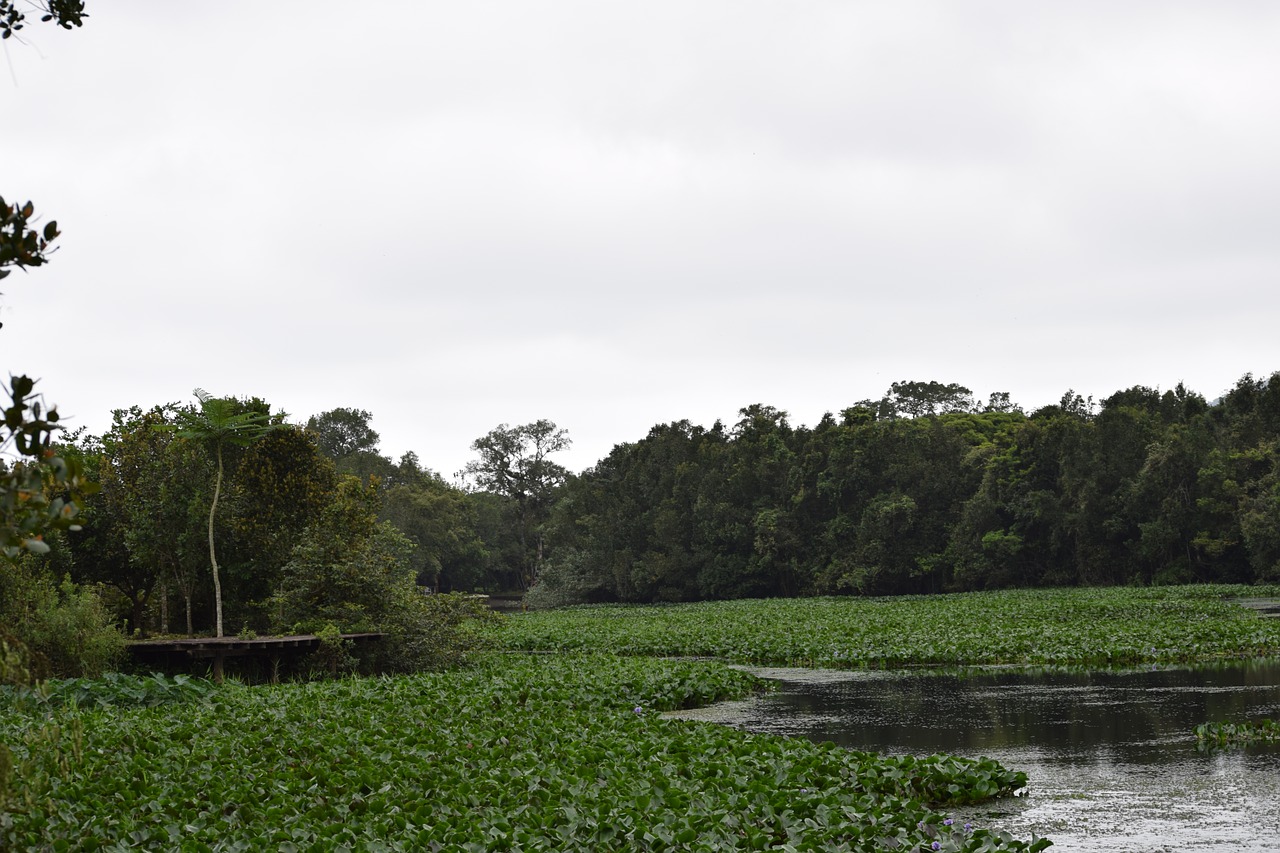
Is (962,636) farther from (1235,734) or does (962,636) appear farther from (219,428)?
(219,428)

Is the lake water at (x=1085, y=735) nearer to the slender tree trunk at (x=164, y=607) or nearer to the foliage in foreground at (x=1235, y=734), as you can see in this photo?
the foliage in foreground at (x=1235, y=734)

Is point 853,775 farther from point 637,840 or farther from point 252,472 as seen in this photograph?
point 252,472

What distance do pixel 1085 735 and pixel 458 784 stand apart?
23.9 feet

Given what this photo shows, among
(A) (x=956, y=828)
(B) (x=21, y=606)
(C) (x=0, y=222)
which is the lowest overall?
(A) (x=956, y=828)

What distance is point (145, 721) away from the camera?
11922mm

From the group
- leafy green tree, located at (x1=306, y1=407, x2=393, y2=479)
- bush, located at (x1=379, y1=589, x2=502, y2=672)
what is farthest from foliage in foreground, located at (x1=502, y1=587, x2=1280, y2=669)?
leafy green tree, located at (x1=306, y1=407, x2=393, y2=479)

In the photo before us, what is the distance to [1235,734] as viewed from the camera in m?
11.4

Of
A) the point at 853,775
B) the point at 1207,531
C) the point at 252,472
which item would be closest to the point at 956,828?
the point at 853,775

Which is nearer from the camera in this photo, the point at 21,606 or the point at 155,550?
the point at 21,606

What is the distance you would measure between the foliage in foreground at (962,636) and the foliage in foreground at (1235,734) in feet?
27.2

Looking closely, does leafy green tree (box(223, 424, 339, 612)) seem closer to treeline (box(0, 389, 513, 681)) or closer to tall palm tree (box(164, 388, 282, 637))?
treeline (box(0, 389, 513, 681))

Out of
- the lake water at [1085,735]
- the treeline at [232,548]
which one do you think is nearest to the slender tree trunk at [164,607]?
the treeline at [232,548]

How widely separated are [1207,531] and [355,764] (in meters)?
48.9

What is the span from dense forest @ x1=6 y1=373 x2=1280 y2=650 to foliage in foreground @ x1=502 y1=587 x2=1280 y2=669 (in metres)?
6.60
